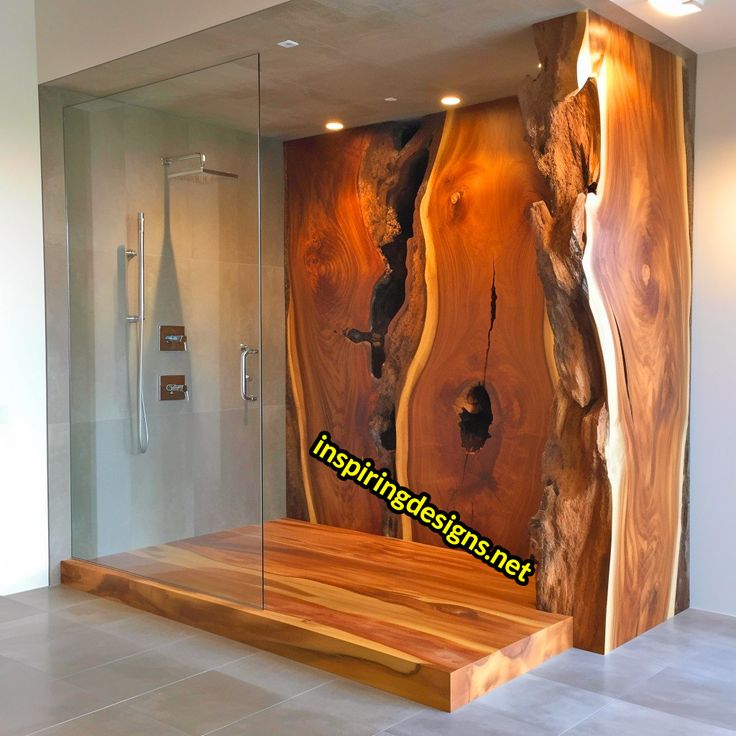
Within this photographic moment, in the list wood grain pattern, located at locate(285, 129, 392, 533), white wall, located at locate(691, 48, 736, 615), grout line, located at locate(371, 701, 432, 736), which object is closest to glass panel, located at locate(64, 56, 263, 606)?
grout line, located at locate(371, 701, 432, 736)

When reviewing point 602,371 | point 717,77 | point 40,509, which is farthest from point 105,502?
point 717,77

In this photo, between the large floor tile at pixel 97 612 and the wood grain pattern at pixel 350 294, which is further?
the wood grain pattern at pixel 350 294

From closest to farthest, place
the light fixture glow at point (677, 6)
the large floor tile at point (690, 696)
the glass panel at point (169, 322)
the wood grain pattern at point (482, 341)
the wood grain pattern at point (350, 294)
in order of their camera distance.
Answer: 1. the large floor tile at point (690, 696)
2. the light fixture glow at point (677, 6)
3. the glass panel at point (169, 322)
4. the wood grain pattern at point (482, 341)
5. the wood grain pattern at point (350, 294)

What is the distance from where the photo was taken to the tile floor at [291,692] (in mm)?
2662

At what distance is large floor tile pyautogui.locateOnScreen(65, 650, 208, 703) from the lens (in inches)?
116

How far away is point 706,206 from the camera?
3717 millimetres

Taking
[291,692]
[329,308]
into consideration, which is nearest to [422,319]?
[329,308]

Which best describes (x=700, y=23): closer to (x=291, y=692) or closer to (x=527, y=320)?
(x=527, y=320)

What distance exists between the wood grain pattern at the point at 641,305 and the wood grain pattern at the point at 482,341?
2.22 ft

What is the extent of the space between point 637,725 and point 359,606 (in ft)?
3.99

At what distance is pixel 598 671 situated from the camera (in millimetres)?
3090

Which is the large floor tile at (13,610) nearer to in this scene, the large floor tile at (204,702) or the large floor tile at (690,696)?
the large floor tile at (204,702)

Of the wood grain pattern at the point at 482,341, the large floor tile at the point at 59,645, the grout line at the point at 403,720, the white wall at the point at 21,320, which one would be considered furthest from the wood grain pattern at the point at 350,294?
the grout line at the point at 403,720

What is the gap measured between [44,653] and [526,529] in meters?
2.23
